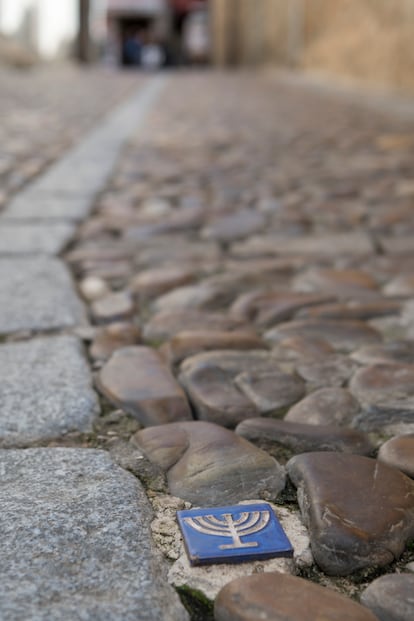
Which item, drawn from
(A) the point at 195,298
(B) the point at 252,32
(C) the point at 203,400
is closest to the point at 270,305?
(A) the point at 195,298

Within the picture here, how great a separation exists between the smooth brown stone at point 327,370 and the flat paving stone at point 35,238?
921 millimetres

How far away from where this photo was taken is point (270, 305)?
5.14 ft

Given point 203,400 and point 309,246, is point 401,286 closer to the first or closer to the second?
point 309,246

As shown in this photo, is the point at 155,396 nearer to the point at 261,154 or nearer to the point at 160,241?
the point at 160,241

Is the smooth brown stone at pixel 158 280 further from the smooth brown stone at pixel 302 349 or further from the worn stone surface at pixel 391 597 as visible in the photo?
the worn stone surface at pixel 391 597

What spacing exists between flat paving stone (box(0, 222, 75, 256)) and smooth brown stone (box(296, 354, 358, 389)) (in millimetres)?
921

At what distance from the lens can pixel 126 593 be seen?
69 cm

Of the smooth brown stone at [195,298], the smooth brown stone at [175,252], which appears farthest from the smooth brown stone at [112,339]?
the smooth brown stone at [175,252]

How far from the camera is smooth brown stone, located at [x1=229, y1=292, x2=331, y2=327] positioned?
152cm

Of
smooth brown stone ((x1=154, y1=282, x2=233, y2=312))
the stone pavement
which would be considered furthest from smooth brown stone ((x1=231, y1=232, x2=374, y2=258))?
A: smooth brown stone ((x1=154, y1=282, x2=233, y2=312))

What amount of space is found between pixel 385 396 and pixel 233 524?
1.35 ft

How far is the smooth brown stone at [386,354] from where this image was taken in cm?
129

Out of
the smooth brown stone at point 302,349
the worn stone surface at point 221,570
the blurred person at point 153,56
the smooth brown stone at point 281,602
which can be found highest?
the smooth brown stone at point 281,602

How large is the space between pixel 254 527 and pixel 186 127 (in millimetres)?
4690
